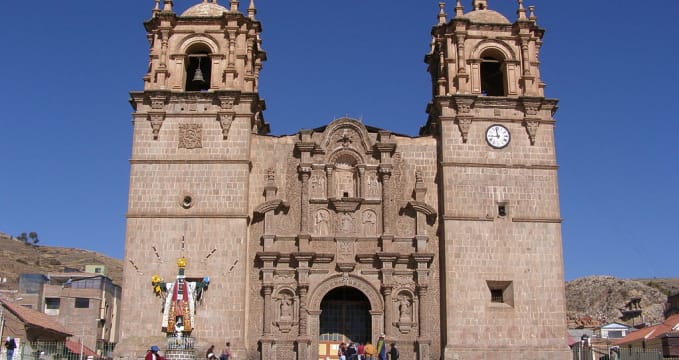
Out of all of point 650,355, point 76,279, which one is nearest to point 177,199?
point 650,355

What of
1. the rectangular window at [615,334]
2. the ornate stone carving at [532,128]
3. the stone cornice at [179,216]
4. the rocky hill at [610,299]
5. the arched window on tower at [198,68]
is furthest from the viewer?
the rocky hill at [610,299]

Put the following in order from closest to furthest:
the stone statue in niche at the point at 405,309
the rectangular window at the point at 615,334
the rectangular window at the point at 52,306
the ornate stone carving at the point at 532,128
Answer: the stone statue in niche at the point at 405,309
the ornate stone carving at the point at 532,128
the rectangular window at the point at 615,334
the rectangular window at the point at 52,306

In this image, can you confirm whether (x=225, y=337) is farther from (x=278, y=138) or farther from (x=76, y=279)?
(x=76, y=279)

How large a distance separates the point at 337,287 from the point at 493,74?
37.3 feet

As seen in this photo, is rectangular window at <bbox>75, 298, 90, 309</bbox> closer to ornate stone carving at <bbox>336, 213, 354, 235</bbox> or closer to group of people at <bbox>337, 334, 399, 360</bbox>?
ornate stone carving at <bbox>336, 213, 354, 235</bbox>

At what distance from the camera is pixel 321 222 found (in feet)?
90.9

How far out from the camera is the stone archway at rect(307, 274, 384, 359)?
2638 cm

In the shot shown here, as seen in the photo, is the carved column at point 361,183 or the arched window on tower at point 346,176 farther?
the arched window on tower at point 346,176

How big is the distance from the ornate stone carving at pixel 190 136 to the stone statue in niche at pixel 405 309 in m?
8.87

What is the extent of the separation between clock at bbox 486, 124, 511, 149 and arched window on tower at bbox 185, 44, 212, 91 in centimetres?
1078

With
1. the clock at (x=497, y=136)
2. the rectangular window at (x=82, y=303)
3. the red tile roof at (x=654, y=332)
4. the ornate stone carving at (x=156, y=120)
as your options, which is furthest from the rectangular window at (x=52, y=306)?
the red tile roof at (x=654, y=332)

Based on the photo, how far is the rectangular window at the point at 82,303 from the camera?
1871 inches

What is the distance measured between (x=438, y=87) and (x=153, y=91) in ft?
34.5

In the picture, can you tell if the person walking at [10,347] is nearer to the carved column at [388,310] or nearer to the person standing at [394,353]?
the person standing at [394,353]
